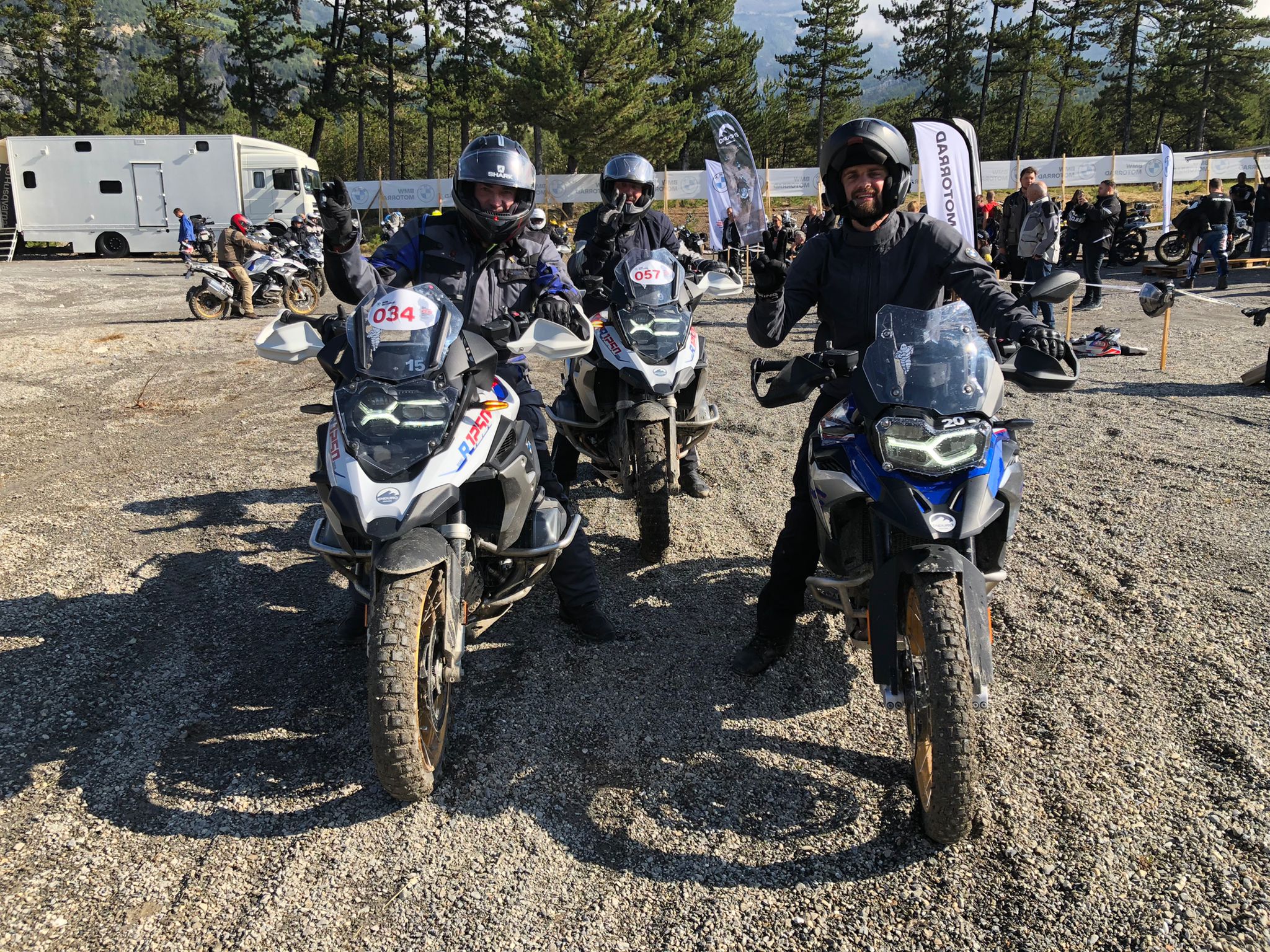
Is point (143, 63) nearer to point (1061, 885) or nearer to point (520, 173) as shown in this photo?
point (520, 173)

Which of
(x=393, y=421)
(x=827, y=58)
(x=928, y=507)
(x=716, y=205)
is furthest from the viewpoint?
(x=827, y=58)

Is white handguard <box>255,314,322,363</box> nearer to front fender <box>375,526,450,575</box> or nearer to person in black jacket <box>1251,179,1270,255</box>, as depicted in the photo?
front fender <box>375,526,450,575</box>

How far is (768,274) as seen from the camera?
318 centimetres

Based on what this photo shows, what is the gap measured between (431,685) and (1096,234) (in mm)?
14088

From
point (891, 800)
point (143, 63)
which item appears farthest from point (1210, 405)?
point (143, 63)

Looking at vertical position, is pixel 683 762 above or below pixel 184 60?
below

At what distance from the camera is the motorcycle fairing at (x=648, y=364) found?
15.9 ft

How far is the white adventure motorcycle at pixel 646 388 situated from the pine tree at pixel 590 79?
37.9 meters

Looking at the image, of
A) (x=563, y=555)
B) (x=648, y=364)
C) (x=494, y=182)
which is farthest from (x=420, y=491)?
(x=648, y=364)

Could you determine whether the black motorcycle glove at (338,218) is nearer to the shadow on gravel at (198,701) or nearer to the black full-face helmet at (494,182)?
the black full-face helmet at (494,182)

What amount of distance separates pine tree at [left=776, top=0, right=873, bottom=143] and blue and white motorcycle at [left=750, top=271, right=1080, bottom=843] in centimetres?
5396

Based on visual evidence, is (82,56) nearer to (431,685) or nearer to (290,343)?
(290,343)

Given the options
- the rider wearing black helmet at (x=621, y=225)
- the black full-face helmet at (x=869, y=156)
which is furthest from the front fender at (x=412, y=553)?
the rider wearing black helmet at (x=621, y=225)

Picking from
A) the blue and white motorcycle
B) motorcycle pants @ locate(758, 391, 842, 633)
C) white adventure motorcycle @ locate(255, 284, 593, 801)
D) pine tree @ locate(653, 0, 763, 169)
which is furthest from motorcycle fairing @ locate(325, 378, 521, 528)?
pine tree @ locate(653, 0, 763, 169)
